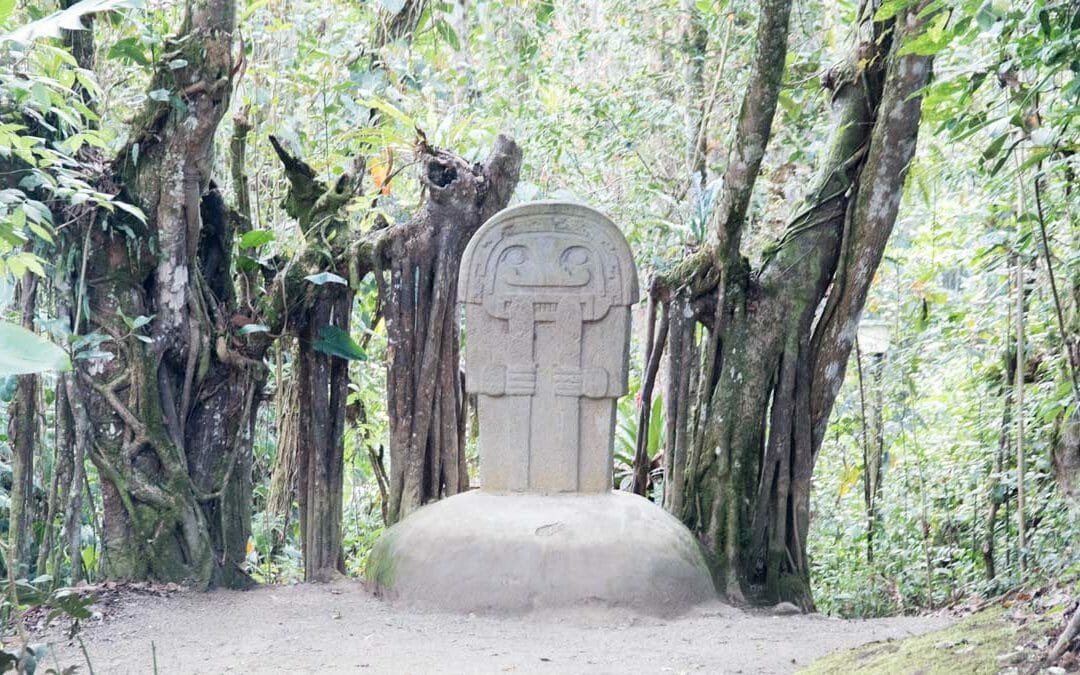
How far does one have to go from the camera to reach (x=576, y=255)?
6.53 metres

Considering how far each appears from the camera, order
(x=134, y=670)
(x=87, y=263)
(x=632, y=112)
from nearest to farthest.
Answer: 1. (x=134, y=670)
2. (x=87, y=263)
3. (x=632, y=112)

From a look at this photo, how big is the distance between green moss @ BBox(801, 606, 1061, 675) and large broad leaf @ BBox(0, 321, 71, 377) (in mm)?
2319

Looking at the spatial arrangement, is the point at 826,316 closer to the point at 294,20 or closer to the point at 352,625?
the point at 352,625

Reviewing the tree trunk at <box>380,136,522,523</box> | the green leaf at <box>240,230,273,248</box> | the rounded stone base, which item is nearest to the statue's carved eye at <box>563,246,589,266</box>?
the tree trunk at <box>380,136,522,523</box>

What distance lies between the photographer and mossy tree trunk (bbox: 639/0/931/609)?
267 inches

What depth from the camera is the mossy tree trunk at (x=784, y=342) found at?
6.77 meters

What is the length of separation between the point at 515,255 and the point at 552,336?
0.50 meters

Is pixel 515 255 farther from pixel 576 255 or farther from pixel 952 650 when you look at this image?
pixel 952 650

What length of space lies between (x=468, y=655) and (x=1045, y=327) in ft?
12.9

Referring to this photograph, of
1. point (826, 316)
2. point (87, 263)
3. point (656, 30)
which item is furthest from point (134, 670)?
point (656, 30)

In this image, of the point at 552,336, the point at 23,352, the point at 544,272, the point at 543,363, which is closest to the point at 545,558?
the point at 543,363

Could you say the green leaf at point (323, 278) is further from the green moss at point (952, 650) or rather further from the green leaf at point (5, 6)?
the green leaf at point (5, 6)

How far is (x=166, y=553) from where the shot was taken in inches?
249

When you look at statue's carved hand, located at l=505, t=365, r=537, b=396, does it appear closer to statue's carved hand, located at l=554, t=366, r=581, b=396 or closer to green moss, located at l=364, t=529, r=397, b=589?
statue's carved hand, located at l=554, t=366, r=581, b=396
